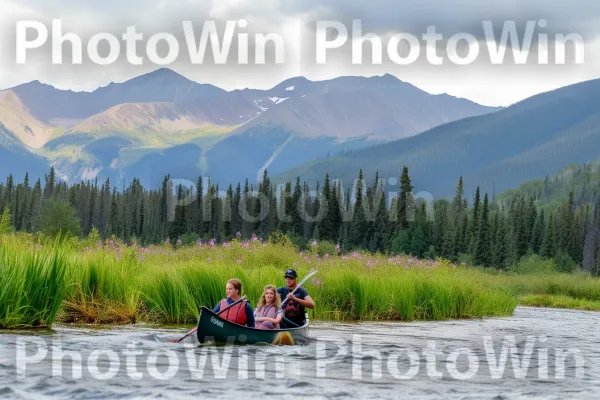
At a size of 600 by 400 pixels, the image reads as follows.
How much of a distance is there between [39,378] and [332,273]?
14.7 meters

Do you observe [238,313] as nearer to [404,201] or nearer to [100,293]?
[100,293]

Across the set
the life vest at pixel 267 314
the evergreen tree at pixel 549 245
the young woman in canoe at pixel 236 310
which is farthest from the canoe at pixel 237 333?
the evergreen tree at pixel 549 245

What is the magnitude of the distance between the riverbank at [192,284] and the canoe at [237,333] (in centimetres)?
342

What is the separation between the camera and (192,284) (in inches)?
829

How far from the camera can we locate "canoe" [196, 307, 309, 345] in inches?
624

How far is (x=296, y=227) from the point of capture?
134000mm

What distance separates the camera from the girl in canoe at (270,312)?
1823 centimetres

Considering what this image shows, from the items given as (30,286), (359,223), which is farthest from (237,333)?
(359,223)

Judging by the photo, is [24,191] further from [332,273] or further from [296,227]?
[332,273]

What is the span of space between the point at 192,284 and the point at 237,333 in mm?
4761

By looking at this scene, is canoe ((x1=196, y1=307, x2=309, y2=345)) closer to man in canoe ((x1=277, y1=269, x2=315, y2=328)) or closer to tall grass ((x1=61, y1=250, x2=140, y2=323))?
man in canoe ((x1=277, y1=269, x2=315, y2=328))

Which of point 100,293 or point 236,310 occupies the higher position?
point 100,293

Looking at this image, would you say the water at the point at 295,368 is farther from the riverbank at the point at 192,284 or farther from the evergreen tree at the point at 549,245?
the evergreen tree at the point at 549,245

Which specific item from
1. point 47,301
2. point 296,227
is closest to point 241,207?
point 296,227
